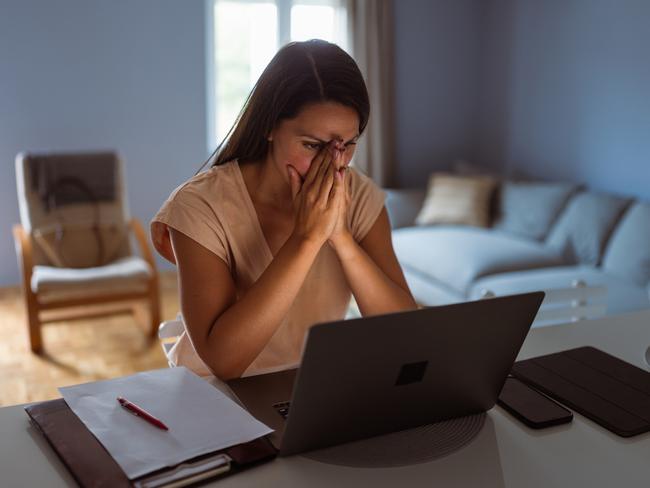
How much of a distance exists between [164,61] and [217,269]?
350 centimetres

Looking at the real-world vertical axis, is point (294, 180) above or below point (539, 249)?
above

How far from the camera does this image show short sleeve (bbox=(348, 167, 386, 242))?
1.53 m

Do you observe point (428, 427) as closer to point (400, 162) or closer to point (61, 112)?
point (61, 112)

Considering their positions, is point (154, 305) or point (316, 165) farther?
point (154, 305)

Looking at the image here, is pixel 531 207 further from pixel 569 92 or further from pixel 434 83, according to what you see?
pixel 434 83

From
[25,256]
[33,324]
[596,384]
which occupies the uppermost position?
[596,384]

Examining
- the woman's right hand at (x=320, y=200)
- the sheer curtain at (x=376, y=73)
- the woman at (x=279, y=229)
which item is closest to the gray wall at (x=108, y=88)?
the sheer curtain at (x=376, y=73)

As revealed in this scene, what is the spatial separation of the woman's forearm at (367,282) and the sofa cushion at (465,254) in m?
2.10

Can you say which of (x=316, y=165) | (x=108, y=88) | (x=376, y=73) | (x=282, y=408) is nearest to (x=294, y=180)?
(x=316, y=165)

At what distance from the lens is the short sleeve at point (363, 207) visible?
5.02 feet

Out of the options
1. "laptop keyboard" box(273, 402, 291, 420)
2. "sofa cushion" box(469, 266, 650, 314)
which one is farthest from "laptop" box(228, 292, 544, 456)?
"sofa cushion" box(469, 266, 650, 314)

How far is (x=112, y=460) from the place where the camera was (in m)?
0.90

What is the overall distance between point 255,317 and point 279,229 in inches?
11.8

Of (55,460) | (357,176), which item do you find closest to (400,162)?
(357,176)
